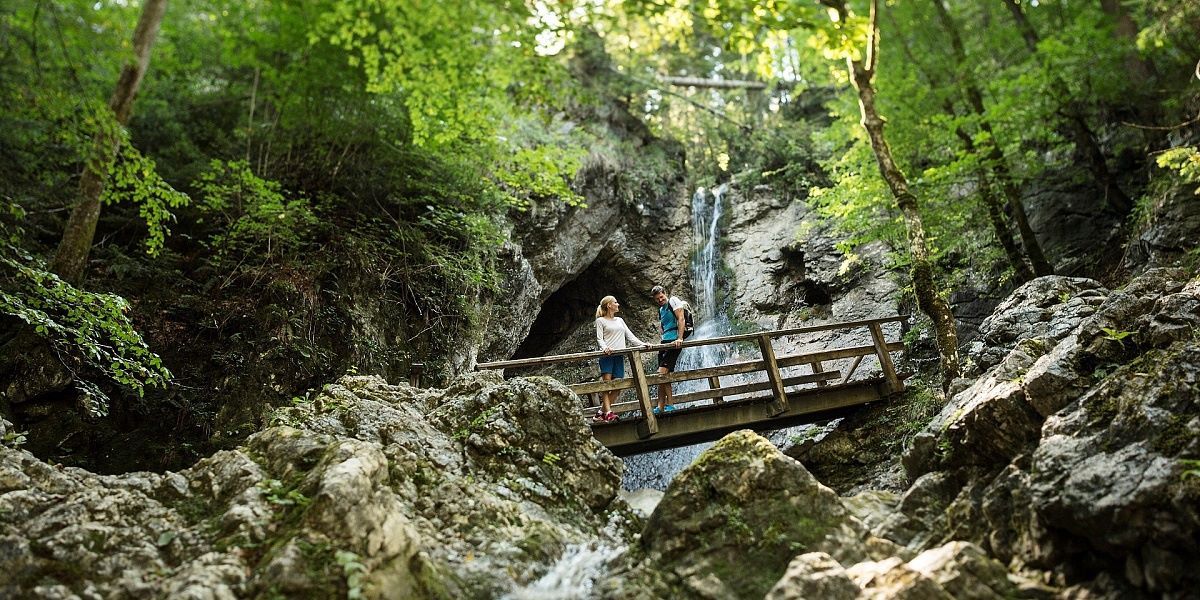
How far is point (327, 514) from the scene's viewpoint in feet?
11.8

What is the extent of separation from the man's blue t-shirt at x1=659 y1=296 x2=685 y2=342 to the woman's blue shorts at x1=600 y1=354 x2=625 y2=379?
1058mm

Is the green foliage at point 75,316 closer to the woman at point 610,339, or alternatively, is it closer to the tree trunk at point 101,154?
the tree trunk at point 101,154

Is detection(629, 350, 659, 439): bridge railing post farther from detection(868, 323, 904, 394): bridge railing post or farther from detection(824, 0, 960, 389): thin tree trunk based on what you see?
detection(868, 323, 904, 394): bridge railing post

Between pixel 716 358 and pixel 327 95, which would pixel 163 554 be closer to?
pixel 327 95

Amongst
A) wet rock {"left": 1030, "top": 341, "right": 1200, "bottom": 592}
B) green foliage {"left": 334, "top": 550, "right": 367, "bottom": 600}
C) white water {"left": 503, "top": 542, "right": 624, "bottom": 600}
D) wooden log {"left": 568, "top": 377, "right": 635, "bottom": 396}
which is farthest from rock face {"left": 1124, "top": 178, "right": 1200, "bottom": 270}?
green foliage {"left": 334, "top": 550, "right": 367, "bottom": 600}

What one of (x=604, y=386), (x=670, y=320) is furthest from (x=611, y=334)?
(x=670, y=320)

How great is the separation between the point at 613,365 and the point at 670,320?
134 cm

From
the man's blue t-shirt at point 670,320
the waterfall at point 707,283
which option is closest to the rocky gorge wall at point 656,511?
the man's blue t-shirt at point 670,320

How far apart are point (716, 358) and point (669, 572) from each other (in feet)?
43.4

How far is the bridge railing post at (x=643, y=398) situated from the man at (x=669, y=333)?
423 millimetres

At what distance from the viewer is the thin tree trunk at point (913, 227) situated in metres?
8.42

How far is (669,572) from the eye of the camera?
13.5ft

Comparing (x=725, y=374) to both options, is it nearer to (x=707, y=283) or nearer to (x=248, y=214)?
(x=248, y=214)

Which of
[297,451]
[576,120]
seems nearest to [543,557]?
[297,451]
